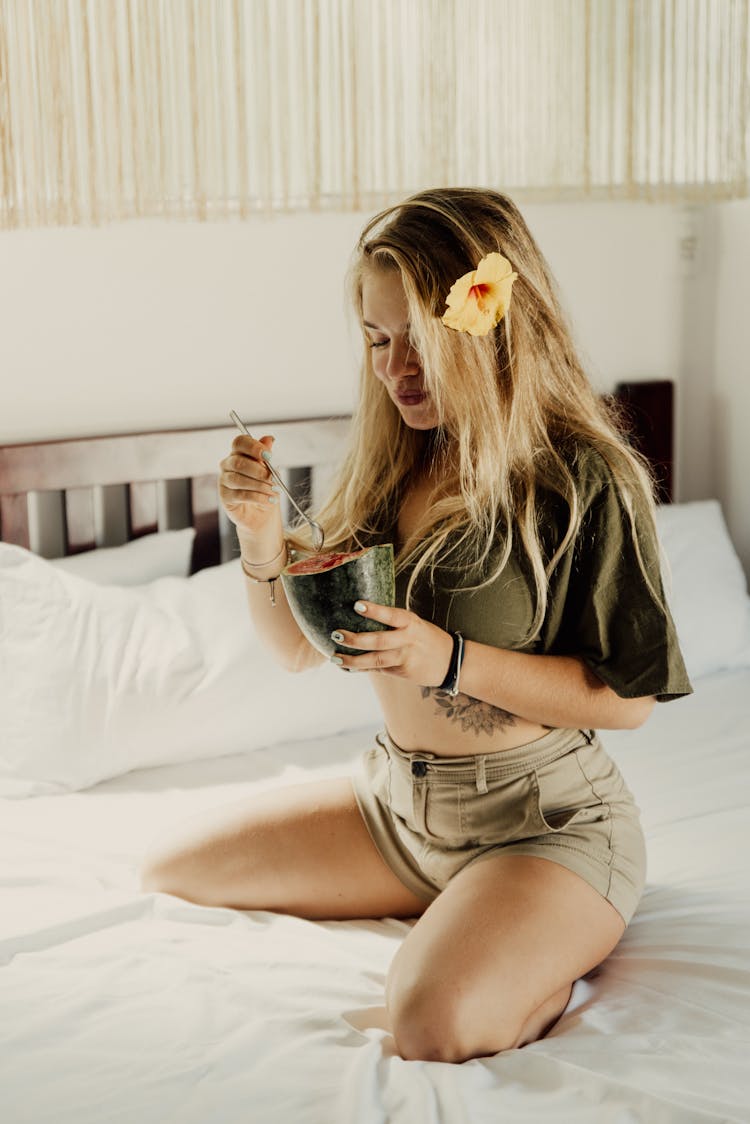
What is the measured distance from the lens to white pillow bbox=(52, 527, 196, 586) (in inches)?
80.0

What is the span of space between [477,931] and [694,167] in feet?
6.13

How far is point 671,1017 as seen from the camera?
1.17 meters

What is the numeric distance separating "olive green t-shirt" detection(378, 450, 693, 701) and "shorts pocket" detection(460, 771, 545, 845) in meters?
0.15

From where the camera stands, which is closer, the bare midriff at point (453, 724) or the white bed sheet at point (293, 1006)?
the white bed sheet at point (293, 1006)

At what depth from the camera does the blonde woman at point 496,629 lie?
1245 millimetres

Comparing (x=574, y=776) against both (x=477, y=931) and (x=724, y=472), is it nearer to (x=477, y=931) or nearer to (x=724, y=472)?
(x=477, y=931)

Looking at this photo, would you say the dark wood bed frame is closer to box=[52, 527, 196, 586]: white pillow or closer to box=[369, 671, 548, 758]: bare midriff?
box=[52, 527, 196, 586]: white pillow

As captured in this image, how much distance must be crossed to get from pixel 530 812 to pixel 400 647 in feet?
0.87

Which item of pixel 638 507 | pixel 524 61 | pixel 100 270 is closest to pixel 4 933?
pixel 638 507

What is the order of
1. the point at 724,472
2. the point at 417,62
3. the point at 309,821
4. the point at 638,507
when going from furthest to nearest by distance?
the point at 724,472, the point at 417,62, the point at 309,821, the point at 638,507

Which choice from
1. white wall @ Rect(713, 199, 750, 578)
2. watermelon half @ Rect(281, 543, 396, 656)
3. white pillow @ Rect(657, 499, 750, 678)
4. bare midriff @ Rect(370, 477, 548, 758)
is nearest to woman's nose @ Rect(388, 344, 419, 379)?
watermelon half @ Rect(281, 543, 396, 656)

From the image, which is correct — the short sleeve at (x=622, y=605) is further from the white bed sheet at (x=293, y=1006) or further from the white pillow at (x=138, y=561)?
the white pillow at (x=138, y=561)

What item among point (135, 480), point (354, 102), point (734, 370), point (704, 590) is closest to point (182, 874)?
point (135, 480)

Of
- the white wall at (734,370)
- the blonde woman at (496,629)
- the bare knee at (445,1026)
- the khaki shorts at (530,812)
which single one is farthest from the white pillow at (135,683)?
the white wall at (734,370)
